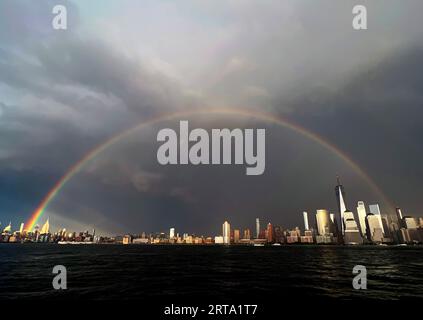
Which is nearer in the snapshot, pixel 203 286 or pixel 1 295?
pixel 1 295
